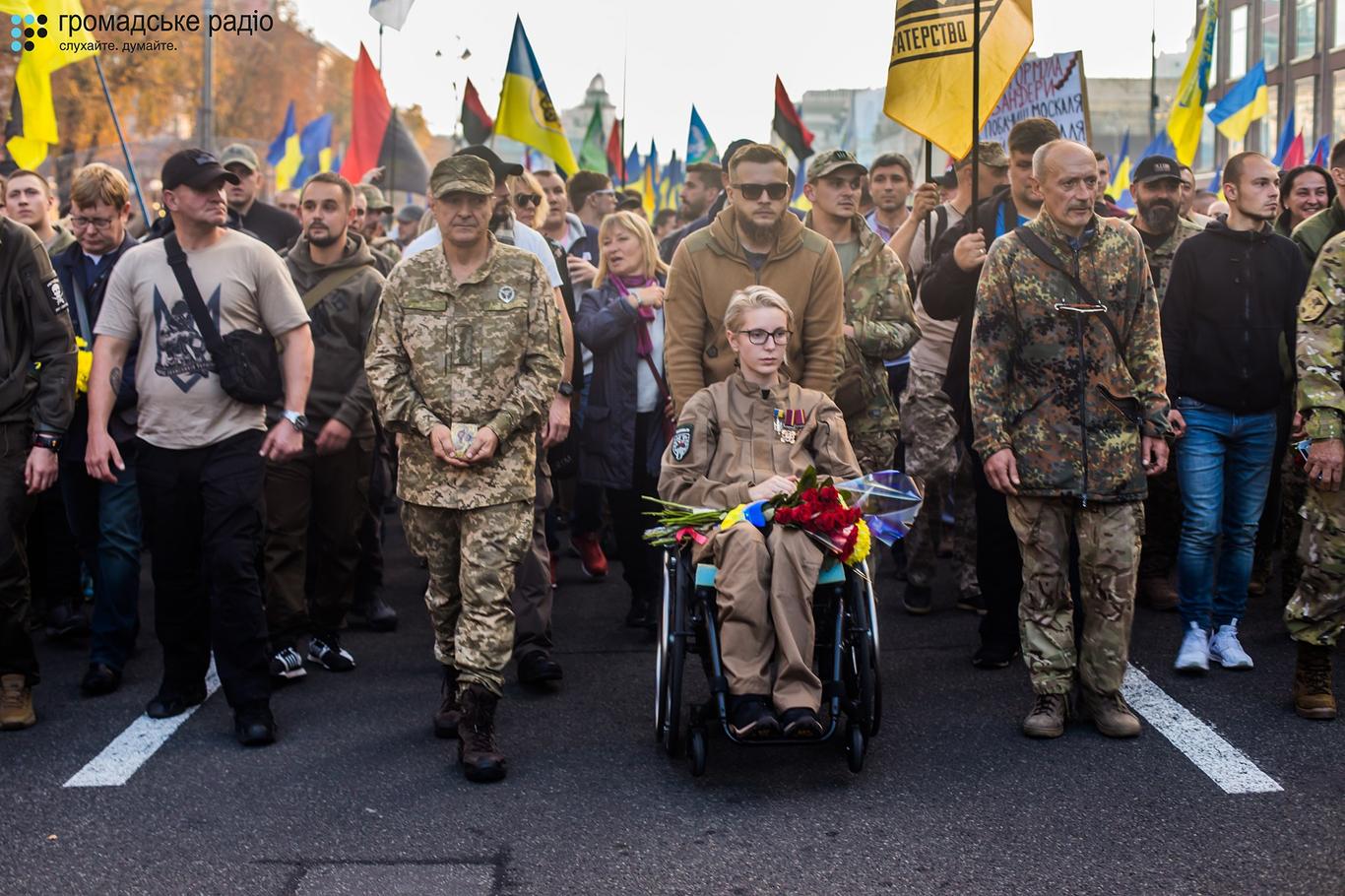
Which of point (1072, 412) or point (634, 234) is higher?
point (634, 234)

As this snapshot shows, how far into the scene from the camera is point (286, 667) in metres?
6.79

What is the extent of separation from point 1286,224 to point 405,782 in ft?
19.7

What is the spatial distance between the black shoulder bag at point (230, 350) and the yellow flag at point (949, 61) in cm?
312

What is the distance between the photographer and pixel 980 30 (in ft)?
24.1

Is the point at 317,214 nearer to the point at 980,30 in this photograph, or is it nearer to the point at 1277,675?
the point at 980,30

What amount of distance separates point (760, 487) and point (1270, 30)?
4363 cm

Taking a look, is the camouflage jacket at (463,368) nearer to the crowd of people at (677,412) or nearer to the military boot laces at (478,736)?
the crowd of people at (677,412)

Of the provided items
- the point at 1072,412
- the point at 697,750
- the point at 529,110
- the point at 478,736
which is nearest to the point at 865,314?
the point at 1072,412

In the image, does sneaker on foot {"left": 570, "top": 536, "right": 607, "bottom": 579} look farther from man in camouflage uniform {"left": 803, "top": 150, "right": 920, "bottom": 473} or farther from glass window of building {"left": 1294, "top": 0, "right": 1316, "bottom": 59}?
glass window of building {"left": 1294, "top": 0, "right": 1316, "bottom": 59}

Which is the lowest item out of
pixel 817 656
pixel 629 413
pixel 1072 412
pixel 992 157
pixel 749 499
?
pixel 817 656

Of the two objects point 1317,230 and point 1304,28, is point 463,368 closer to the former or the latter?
point 1317,230

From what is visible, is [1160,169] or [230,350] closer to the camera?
[230,350]

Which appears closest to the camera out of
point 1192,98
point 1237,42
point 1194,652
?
point 1194,652

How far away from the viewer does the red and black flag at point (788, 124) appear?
14.4 metres
